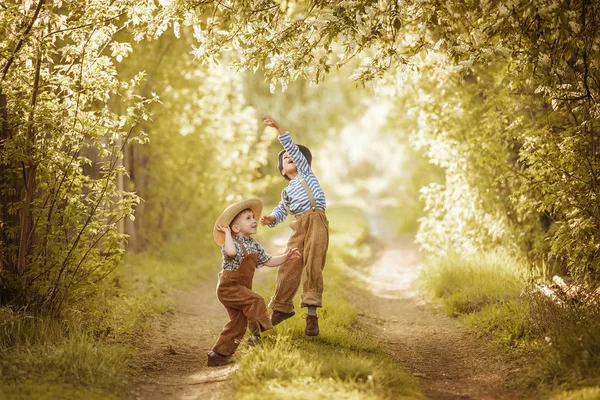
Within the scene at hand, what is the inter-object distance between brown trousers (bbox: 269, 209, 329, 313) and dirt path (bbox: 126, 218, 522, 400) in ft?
3.19

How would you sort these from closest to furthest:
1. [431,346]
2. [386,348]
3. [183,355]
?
[183,355]
[386,348]
[431,346]

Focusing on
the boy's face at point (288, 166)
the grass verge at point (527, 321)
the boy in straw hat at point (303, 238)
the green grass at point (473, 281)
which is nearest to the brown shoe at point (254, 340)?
the boy in straw hat at point (303, 238)

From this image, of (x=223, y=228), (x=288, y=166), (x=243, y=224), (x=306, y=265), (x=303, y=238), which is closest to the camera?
(x=223, y=228)

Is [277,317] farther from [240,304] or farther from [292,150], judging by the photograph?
[292,150]

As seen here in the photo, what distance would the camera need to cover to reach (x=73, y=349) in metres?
5.73

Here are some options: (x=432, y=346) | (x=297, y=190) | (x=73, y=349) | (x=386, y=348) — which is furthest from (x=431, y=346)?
(x=73, y=349)

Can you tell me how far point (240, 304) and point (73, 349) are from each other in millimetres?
1567

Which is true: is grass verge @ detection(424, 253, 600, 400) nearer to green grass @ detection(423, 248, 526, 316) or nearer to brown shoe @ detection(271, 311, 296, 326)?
green grass @ detection(423, 248, 526, 316)

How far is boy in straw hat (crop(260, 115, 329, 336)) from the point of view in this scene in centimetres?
659

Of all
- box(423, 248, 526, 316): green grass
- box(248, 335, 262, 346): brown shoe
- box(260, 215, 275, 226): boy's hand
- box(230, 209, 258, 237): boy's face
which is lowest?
box(248, 335, 262, 346): brown shoe

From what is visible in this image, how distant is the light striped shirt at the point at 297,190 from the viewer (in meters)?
6.65

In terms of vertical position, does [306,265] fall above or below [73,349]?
above

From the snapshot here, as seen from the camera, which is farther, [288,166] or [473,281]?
[473,281]

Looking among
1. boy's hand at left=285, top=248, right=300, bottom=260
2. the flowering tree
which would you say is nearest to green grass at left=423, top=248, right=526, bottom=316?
boy's hand at left=285, top=248, right=300, bottom=260
